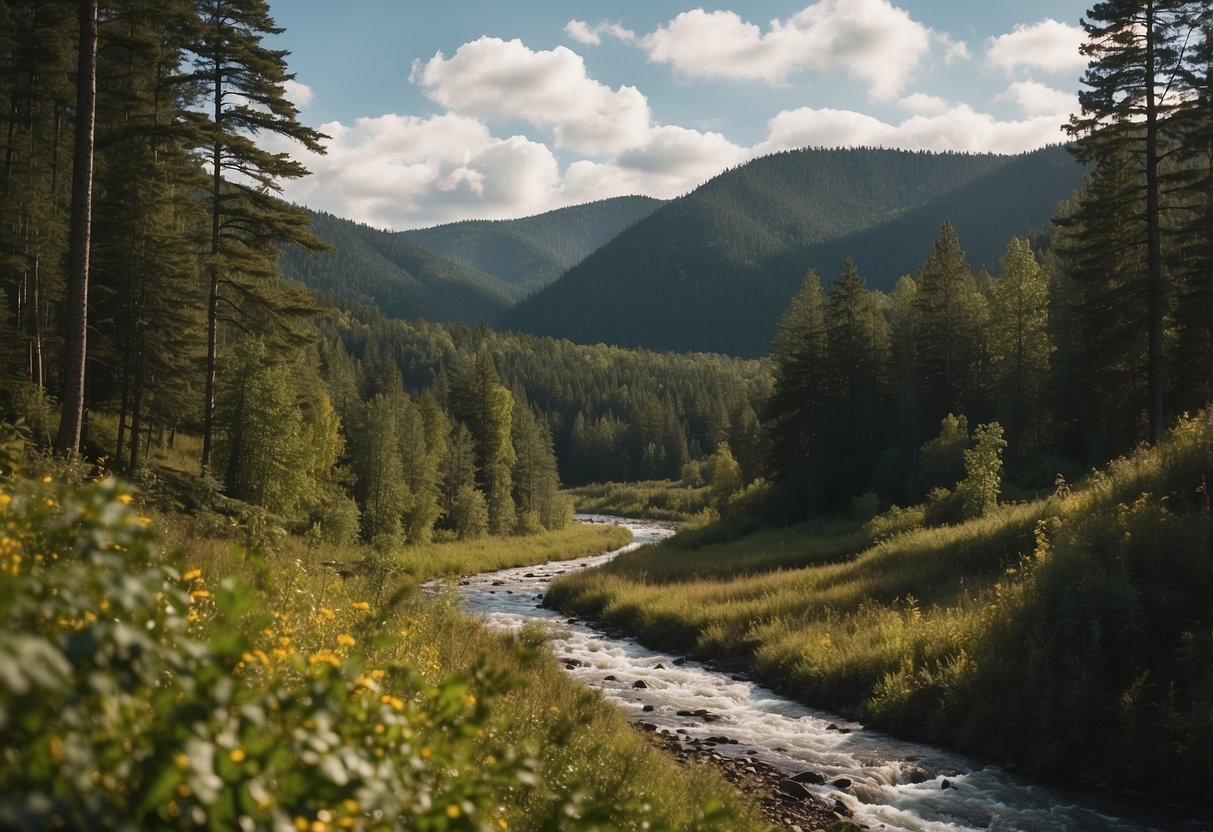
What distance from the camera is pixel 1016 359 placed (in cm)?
4662

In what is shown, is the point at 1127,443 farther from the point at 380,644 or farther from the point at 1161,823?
the point at 380,644

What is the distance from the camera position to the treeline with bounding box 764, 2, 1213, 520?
87.5 ft

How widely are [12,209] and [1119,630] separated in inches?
1258

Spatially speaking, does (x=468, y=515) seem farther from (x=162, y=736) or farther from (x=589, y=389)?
(x=589, y=389)

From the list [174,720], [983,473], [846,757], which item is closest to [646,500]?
[983,473]

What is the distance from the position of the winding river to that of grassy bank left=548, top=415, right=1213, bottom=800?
2.45 feet

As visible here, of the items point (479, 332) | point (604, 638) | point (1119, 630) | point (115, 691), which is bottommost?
point (604, 638)

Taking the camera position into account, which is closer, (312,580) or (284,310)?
(312,580)

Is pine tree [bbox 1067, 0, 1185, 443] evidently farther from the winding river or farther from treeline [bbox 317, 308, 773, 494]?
treeline [bbox 317, 308, 773, 494]

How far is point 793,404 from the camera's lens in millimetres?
49688

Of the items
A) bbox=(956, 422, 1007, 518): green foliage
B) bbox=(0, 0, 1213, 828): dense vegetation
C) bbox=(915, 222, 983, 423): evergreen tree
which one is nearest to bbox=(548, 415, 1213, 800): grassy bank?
bbox=(0, 0, 1213, 828): dense vegetation

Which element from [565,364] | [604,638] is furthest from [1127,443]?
[565,364]

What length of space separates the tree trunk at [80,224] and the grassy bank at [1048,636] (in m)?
14.8

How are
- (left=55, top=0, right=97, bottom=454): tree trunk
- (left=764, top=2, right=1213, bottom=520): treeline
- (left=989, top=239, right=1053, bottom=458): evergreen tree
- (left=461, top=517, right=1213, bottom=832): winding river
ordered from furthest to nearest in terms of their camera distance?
(left=989, top=239, right=1053, bottom=458): evergreen tree → (left=764, top=2, right=1213, bottom=520): treeline → (left=55, top=0, right=97, bottom=454): tree trunk → (left=461, top=517, right=1213, bottom=832): winding river
